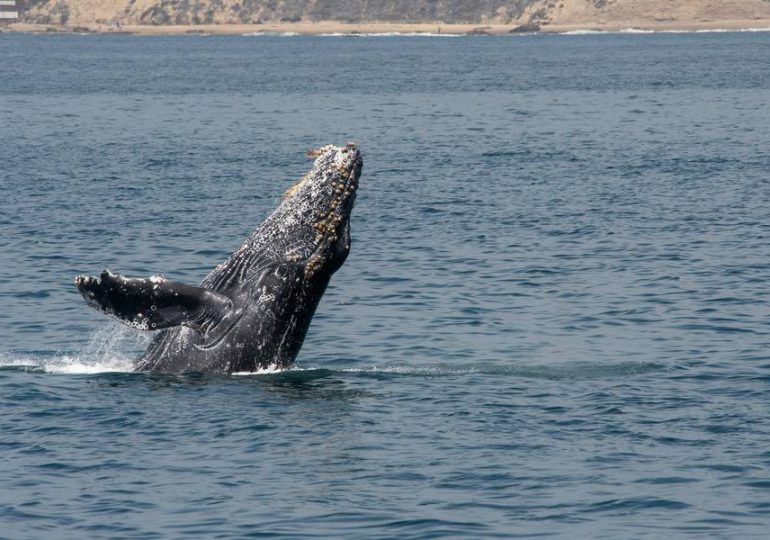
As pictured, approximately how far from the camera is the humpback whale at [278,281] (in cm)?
1983

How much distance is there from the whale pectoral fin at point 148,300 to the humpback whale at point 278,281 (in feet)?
0.13

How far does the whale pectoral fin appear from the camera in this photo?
1816 cm

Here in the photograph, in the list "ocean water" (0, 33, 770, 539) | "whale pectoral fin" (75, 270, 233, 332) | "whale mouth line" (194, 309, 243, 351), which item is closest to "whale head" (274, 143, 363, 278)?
"whale mouth line" (194, 309, 243, 351)

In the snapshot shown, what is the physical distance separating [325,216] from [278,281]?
1.11 metres

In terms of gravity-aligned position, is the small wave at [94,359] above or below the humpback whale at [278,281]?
below

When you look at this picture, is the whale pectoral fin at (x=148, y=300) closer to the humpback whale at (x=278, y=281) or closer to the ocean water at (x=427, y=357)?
the humpback whale at (x=278, y=281)

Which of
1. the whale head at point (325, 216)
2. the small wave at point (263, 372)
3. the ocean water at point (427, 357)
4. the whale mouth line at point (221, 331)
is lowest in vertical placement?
the ocean water at point (427, 357)

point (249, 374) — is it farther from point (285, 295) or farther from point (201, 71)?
point (201, 71)

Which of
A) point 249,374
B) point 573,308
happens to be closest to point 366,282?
point 573,308

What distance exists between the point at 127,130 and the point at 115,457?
198 ft

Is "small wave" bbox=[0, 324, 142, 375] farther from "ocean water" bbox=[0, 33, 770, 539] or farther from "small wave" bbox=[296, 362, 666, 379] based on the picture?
"small wave" bbox=[296, 362, 666, 379]

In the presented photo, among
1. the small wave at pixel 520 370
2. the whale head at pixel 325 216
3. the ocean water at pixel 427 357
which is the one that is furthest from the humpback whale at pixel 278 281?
the small wave at pixel 520 370

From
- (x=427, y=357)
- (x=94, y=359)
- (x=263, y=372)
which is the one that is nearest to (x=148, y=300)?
(x=263, y=372)

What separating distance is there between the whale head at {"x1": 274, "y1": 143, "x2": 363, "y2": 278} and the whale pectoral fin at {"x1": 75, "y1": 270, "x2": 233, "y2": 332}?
138 cm
